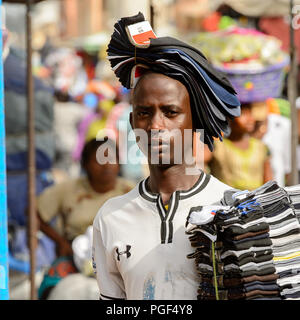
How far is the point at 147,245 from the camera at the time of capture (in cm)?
290

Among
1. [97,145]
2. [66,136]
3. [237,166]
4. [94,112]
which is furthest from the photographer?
[66,136]

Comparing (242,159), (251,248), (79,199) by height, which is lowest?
(251,248)

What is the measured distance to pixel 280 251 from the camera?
266 centimetres

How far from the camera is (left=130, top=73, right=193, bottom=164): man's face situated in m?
2.92

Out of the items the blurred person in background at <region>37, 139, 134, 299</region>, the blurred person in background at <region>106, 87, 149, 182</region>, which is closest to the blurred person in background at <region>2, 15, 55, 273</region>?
the blurred person in background at <region>106, 87, 149, 182</region>

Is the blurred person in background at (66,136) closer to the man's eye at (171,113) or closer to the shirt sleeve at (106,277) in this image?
the shirt sleeve at (106,277)

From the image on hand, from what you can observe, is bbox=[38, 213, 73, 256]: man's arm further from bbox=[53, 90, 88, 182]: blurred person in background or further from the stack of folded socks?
bbox=[53, 90, 88, 182]: blurred person in background

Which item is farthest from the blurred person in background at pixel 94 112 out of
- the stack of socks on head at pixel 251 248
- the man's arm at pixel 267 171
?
the stack of socks on head at pixel 251 248

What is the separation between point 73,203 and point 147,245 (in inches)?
134

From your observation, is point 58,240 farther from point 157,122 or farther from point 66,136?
point 66,136

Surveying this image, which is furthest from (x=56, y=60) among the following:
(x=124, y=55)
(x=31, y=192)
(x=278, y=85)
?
(x=124, y=55)

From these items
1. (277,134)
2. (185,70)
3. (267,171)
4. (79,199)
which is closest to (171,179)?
(185,70)

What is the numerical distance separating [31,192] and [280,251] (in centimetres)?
312

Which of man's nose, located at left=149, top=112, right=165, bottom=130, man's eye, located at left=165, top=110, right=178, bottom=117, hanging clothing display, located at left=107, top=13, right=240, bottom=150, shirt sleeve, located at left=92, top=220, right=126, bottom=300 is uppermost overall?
hanging clothing display, located at left=107, top=13, right=240, bottom=150
